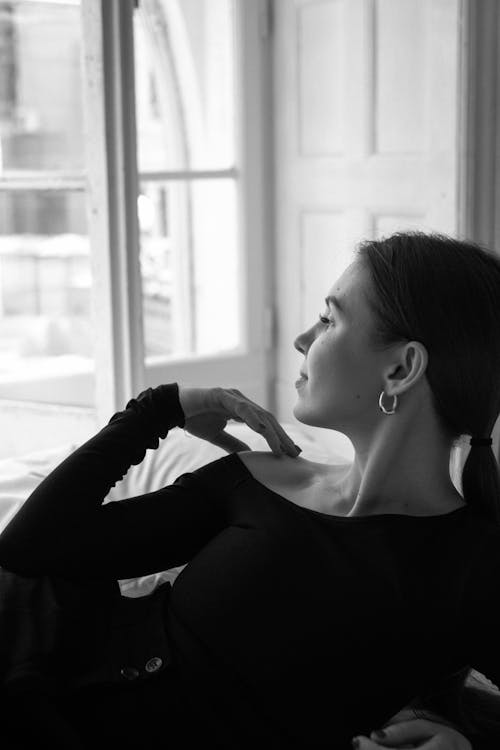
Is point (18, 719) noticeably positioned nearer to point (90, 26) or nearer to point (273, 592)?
point (273, 592)

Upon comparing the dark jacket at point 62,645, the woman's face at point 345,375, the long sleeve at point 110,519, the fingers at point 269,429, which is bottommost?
the dark jacket at point 62,645

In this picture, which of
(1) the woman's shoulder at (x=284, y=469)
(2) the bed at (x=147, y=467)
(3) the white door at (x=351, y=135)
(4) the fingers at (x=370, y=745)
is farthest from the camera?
(3) the white door at (x=351, y=135)

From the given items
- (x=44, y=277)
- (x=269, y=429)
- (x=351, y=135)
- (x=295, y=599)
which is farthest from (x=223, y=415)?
(x=44, y=277)

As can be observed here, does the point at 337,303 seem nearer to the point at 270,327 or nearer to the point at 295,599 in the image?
the point at 295,599

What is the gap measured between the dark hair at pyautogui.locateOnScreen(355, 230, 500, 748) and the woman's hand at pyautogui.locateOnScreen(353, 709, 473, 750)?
13 cm

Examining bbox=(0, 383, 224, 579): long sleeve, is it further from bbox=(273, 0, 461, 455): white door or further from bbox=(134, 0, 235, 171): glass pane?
bbox=(134, 0, 235, 171): glass pane

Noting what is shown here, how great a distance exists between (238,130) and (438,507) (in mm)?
2642

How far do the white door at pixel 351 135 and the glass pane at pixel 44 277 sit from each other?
0.70 meters

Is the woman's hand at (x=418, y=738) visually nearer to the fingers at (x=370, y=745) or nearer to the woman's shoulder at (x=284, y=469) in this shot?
the fingers at (x=370, y=745)

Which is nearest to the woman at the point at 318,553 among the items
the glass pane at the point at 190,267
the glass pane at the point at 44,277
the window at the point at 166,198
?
the window at the point at 166,198

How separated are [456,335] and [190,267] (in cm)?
284

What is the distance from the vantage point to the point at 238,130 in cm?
376

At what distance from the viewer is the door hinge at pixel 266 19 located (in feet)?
12.0

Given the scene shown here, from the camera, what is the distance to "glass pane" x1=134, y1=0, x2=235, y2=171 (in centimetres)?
379
